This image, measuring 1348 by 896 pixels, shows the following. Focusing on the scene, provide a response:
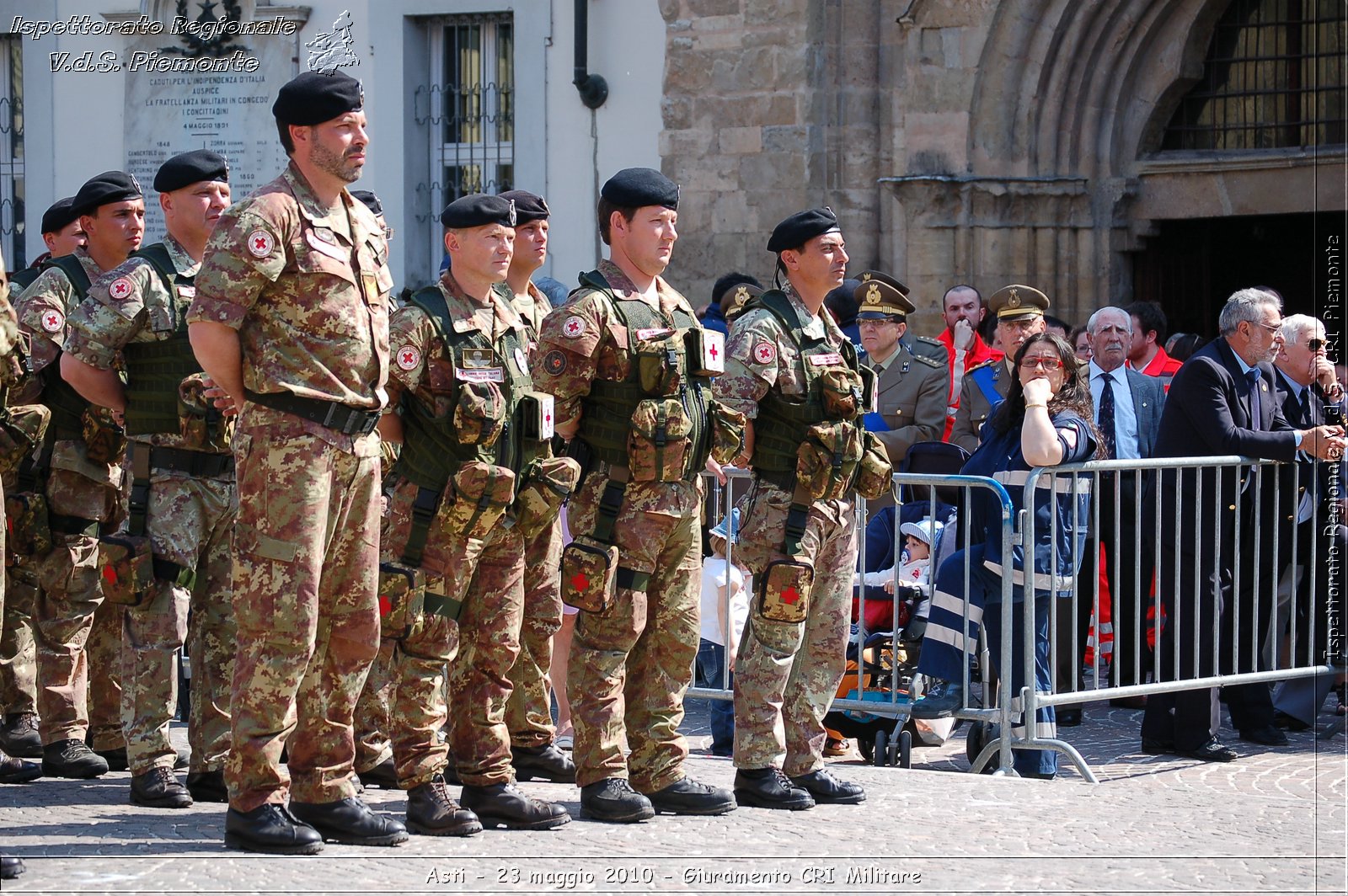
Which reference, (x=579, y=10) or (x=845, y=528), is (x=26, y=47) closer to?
(x=579, y=10)

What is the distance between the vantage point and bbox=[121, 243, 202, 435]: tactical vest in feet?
21.5

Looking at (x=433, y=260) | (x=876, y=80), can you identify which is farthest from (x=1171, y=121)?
(x=433, y=260)

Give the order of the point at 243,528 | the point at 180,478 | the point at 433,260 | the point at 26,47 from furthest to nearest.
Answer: the point at 26,47 → the point at 433,260 → the point at 180,478 → the point at 243,528

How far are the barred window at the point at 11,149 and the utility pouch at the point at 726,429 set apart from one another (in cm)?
1225

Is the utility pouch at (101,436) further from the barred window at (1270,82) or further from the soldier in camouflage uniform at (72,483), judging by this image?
the barred window at (1270,82)

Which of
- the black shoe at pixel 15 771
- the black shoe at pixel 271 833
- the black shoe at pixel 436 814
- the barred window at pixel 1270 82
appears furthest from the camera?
the barred window at pixel 1270 82

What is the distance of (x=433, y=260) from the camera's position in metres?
16.1

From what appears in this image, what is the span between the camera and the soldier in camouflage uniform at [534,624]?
6812 millimetres

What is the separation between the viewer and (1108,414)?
9.69 meters

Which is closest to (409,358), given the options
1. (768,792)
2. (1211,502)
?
(768,792)

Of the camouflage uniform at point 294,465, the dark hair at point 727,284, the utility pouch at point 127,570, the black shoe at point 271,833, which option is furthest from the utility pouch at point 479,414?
the dark hair at point 727,284

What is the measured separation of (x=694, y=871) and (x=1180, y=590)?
3.70 m

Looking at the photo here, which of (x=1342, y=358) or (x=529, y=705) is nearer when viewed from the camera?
(x=529, y=705)

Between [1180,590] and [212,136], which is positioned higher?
[212,136]
